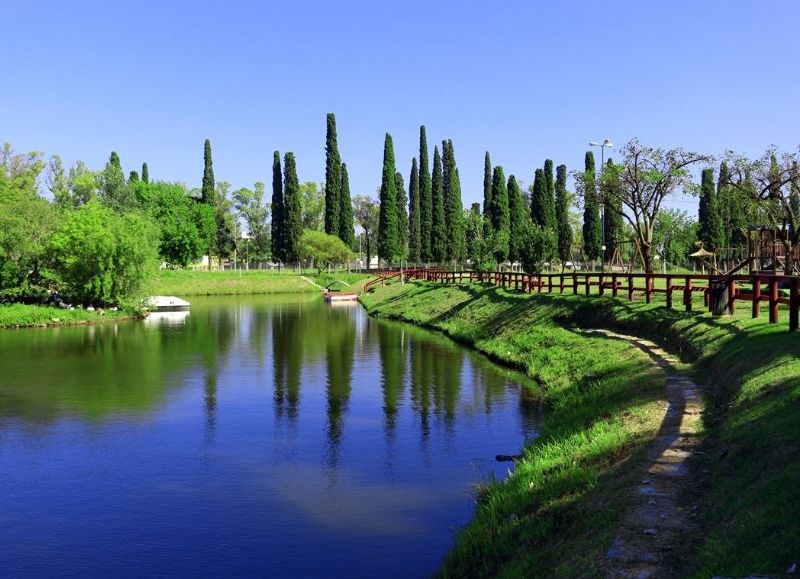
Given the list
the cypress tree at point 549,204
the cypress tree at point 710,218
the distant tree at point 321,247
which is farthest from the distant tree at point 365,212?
the cypress tree at point 710,218

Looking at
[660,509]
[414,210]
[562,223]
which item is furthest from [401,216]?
[660,509]

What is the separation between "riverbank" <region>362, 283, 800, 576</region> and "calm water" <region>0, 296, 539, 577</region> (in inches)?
46.9

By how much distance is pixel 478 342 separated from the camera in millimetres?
33375

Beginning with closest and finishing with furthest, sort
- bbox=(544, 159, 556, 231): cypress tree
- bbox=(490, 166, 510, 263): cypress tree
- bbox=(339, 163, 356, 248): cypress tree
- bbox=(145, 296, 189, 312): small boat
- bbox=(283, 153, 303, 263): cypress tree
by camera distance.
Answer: bbox=(145, 296, 189, 312): small boat
bbox=(544, 159, 556, 231): cypress tree
bbox=(490, 166, 510, 263): cypress tree
bbox=(283, 153, 303, 263): cypress tree
bbox=(339, 163, 356, 248): cypress tree

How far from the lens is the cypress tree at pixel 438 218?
9438cm

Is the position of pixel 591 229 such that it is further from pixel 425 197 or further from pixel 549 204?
pixel 425 197

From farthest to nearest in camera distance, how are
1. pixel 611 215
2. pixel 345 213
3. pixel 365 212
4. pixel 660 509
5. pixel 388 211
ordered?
1. pixel 365 212
2. pixel 345 213
3. pixel 388 211
4. pixel 611 215
5. pixel 660 509

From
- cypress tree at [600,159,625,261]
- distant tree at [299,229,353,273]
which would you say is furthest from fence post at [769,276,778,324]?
distant tree at [299,229,353,273]

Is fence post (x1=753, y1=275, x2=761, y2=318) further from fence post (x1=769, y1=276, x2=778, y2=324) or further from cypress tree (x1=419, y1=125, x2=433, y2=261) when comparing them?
cypress tree (x1=419, y1=125, x2=433, y2=261)

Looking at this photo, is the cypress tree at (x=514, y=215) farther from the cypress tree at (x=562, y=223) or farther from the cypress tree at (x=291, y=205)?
the cypress tree at (x=291, y=205)

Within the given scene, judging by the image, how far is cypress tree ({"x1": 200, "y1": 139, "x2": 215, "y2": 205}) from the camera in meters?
102

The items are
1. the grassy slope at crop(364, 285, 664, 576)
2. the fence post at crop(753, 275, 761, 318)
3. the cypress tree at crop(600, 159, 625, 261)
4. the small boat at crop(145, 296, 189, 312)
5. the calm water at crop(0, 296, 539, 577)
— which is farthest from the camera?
the small boat at crop(145, 296, 189, 312)

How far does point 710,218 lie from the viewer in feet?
260

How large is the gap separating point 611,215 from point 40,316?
57250 millimetres
